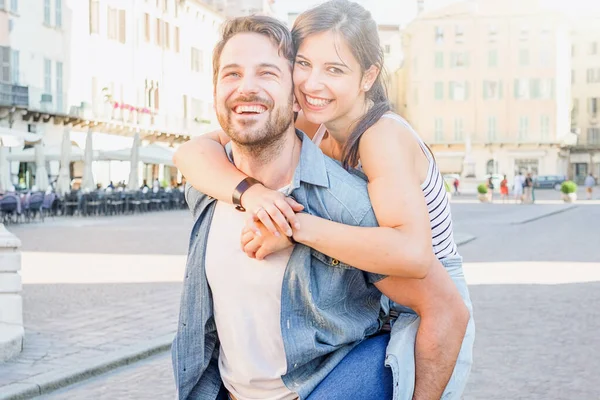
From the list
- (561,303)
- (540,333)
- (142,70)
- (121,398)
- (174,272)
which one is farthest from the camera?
(142,70)

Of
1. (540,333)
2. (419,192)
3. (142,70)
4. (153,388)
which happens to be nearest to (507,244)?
(540,333)

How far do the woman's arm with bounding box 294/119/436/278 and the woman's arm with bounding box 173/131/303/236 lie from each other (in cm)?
5

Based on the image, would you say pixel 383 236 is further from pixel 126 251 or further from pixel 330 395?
pixel 126 251

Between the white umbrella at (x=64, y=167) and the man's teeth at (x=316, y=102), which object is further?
the white umbrella at (x=64, y=167)

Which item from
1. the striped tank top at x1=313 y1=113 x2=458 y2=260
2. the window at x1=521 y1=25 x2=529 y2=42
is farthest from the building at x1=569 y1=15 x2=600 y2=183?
the striped tank top at x1=313 y1=113 x2=458 y2=260

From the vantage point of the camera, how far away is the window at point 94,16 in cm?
4578

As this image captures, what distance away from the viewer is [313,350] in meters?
2.42

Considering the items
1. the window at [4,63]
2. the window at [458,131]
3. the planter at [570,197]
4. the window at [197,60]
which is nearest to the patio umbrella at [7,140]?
the window at [4,63]

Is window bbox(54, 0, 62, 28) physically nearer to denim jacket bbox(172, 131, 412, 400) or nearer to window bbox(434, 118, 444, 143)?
denim jacket bbox(172, 131, 412, 400)

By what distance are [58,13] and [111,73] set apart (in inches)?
230

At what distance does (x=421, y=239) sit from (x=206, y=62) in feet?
200

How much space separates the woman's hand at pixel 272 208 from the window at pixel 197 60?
57811mm

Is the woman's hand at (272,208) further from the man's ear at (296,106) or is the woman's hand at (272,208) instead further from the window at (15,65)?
the window at (15,65)

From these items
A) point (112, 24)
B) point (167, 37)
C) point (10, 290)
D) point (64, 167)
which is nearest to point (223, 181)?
point (10, 290)
